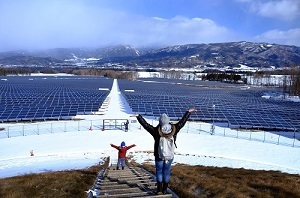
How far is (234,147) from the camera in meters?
29.5

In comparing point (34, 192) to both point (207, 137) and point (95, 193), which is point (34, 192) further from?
point (207, 137)

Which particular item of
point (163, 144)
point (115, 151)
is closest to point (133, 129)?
point (115, 151)

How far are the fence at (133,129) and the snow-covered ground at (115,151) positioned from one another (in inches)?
50.4

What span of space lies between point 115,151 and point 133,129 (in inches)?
326

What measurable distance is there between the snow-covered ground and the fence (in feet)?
4.20

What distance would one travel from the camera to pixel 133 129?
115 ft

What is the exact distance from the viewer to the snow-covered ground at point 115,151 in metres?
23.3

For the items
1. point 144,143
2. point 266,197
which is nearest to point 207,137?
point 144,143

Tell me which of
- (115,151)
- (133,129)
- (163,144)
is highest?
(163,144)

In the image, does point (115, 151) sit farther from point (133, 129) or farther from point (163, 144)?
point (163, 144)

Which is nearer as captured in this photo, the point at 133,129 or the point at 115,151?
the point at 115,151

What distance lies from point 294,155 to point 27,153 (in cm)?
2485

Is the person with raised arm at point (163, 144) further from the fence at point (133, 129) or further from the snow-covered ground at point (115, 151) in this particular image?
the fence at point (133, 129)

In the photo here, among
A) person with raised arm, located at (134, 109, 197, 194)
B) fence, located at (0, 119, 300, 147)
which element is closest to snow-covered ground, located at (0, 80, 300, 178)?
fence, located at (0, 119, 300, 147)
